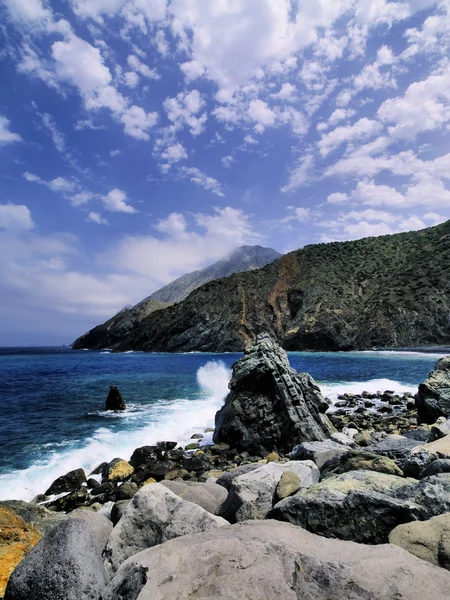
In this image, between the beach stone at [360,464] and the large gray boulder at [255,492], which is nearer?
the large gray boulder at [255,492]

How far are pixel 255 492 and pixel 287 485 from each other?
0.63 meters

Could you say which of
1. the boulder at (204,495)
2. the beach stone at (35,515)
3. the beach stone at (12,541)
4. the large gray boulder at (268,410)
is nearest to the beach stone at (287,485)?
the boulder at (204,495)

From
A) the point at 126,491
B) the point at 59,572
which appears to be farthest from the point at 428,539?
the point at 126,491

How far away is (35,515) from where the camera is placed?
721 cm

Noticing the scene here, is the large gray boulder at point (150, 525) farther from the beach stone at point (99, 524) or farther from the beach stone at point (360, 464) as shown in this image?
the beach stone at point (360, 464)

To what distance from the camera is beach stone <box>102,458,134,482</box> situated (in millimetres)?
13467

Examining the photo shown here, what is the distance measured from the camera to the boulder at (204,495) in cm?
693

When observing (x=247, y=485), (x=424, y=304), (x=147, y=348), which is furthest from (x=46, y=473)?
(x=147, y=348)

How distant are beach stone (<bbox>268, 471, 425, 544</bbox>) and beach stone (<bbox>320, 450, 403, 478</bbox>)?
1933 millimetres

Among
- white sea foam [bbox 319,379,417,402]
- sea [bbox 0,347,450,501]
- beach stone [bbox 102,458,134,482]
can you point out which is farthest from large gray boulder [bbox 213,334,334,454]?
white sea foam [bbox 319,379,417,402]

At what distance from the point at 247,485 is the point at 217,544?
262cm

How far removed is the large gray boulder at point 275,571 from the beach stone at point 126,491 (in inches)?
332

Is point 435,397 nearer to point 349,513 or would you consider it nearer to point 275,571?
point 349,513

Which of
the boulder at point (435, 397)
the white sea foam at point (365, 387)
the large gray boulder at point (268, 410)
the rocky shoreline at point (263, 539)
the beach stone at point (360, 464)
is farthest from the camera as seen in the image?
the white sea foam at point (365, 387)
